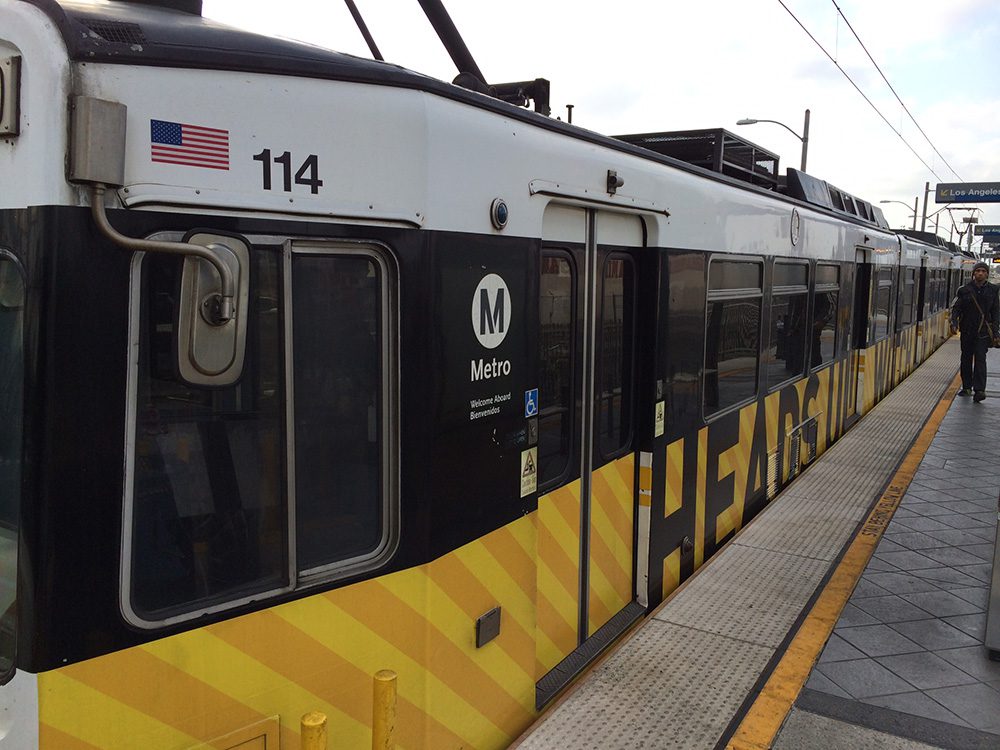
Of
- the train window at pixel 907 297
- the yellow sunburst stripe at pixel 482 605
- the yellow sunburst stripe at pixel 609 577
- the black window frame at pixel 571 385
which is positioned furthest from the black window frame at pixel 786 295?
the train window at pixel 907 297

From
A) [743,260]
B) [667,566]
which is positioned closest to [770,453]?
[743,260]

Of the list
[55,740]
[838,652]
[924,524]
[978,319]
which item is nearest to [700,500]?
[838,652]

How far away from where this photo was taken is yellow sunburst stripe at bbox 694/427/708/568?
16.6 ft

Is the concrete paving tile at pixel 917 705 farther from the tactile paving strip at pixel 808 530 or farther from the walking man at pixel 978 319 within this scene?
the walking man at pixel 978 319

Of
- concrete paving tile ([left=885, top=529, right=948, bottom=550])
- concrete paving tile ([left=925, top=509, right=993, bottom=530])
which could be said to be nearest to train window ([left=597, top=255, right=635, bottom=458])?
concrete paving tile ([left=885, top=529, right=948, bottom=550])

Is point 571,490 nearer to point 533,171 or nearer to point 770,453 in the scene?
point 533,171

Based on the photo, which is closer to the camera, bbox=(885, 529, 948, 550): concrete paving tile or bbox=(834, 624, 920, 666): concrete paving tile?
bbox=(834, 624, 920, 666): concrete paving tile

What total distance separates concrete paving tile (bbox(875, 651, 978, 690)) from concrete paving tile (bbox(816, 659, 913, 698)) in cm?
5

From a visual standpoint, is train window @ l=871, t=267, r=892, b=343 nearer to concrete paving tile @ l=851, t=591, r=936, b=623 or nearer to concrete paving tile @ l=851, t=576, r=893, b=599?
concrete paving tile @ l=851, t=576, r=893, b=599

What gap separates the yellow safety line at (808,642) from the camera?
3.44 meters

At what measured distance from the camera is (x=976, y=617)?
476 centimetres

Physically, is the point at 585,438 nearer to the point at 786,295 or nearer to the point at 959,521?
the point at 786,295

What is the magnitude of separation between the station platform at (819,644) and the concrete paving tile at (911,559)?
2 centimetres

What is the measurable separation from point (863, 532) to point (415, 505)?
4643mm
